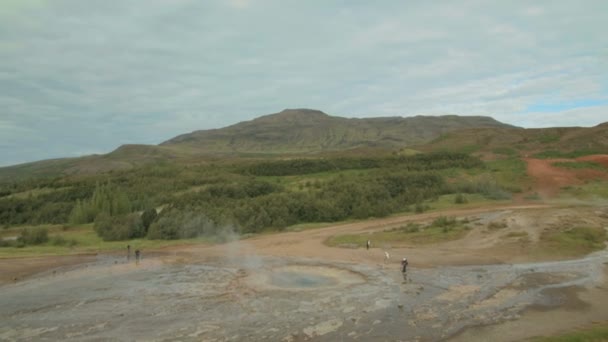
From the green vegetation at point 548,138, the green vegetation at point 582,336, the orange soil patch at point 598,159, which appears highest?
the green vegetation at point 548,138

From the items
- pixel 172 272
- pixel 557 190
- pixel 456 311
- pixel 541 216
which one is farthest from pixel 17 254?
pixel 557 190

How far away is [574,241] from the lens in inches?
1064

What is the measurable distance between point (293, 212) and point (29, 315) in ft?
87.4

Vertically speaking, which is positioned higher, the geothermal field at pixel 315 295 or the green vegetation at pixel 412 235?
the green vegetation at pixel 412 235

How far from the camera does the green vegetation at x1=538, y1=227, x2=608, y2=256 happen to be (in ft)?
84.6

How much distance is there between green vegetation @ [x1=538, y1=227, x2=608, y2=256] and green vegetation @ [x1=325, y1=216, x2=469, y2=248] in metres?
5.16

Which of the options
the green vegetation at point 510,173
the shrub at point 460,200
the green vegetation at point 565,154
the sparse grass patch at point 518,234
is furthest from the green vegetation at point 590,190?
the sparse grass patch at point 518,234

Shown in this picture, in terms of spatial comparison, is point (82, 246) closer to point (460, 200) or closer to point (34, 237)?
point (34, 237)

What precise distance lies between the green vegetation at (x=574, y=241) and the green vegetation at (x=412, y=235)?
16.9 feet

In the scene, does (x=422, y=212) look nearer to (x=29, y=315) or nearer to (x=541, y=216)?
(x=541, y=216)

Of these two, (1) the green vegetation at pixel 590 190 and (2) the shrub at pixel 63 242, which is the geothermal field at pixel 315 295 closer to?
(2) the shrub at pixel 63 242

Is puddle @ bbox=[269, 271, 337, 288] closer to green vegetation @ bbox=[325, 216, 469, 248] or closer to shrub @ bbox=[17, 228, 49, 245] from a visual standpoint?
green vegetation @ bbox=[325, 216, 469, 248]

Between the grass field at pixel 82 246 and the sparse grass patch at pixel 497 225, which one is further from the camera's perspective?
the grass field at pixel 82 246

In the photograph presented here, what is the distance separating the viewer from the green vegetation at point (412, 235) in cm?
3010
